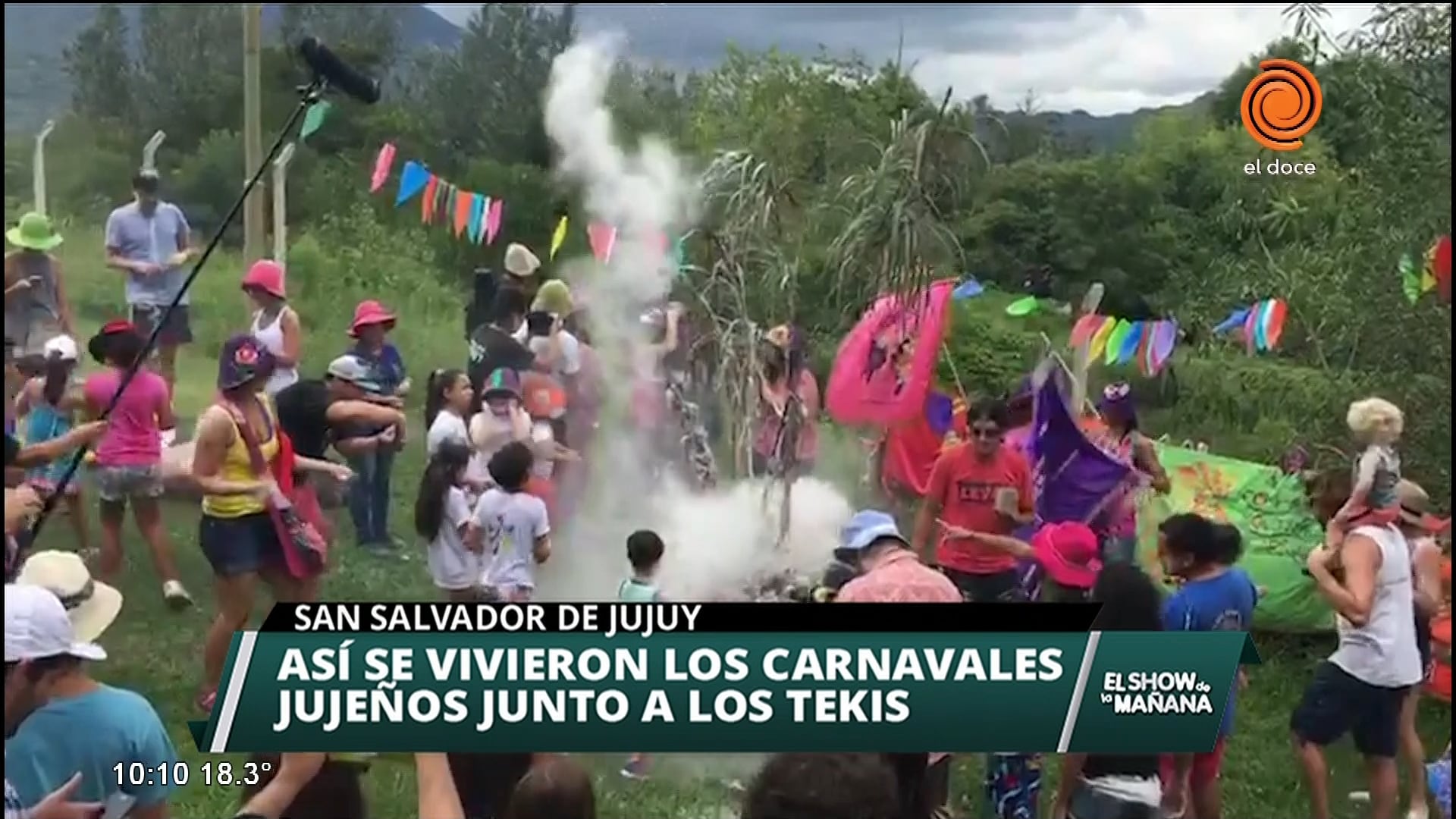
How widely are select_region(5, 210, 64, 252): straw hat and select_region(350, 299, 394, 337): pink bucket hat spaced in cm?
55

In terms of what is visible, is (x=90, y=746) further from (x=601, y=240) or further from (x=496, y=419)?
(x=601, y=240)

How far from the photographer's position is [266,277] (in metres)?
2.98

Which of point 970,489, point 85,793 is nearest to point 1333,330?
point 970,489

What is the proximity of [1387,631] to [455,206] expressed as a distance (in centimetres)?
205

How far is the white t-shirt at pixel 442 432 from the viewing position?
306 cm

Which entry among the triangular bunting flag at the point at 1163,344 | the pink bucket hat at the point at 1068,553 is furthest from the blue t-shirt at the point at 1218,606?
the triangular bunting flag at the point at 1163,344

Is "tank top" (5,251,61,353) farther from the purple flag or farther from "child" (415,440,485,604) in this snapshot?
the purple flag

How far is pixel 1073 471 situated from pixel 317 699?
1520 millimetres

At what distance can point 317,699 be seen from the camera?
9.64ft

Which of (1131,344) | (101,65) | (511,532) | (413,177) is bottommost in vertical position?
(511,532)

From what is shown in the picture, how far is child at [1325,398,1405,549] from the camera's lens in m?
3.12

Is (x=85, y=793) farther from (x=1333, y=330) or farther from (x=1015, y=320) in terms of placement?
(x=1333, y=330)

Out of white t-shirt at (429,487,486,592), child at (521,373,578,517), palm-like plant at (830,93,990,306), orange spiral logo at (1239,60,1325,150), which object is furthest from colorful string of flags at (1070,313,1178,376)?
white t-shirt at (429,487,486,592)

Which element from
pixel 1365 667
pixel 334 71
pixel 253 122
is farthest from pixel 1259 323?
pixel 253 122
